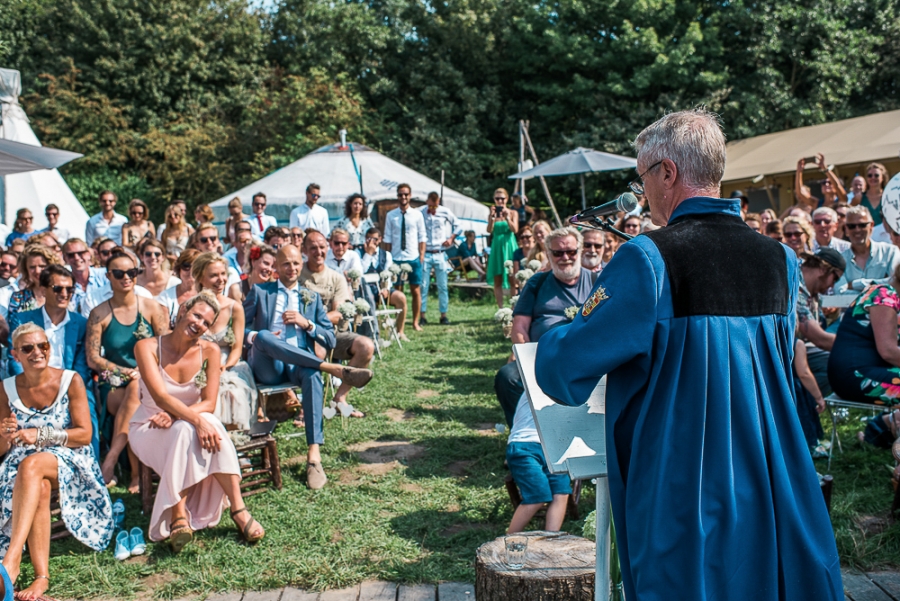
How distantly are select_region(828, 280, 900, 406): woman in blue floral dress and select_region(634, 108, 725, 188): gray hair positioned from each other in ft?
11.0

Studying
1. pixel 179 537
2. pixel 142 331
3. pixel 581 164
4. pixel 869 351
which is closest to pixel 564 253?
pixel 869 351

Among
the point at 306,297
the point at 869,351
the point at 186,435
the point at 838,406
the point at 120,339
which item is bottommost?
the point at 838,406

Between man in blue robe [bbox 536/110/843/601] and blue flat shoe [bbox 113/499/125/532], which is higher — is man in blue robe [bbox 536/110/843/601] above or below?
above

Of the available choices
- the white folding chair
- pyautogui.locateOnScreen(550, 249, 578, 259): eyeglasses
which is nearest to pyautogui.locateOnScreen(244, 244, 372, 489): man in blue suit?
pyautogui.locateOnScreen(550, 249, 578, 259): eyeglasses

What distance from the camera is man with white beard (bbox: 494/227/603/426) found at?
510 cm

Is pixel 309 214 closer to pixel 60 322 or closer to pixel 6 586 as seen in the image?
pixel 60 322

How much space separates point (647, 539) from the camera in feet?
6.44

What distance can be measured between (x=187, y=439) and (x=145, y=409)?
0.46 metres

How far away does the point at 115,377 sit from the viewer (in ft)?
17.6

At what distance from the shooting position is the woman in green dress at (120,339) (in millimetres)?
5375

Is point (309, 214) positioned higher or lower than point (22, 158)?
higher

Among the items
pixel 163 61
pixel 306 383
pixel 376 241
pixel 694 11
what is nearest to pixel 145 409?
pixel 306 383

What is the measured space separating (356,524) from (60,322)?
8.52 ft

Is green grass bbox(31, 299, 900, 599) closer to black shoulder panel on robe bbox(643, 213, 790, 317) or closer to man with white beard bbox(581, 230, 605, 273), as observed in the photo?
man with white beard bbox(581, 230, 605, 273)
